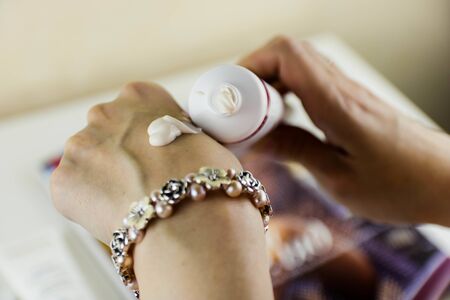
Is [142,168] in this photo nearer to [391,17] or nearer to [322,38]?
[322,38]

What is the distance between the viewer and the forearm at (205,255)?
41cm

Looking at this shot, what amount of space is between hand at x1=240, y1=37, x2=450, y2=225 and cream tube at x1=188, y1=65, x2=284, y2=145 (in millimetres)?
105

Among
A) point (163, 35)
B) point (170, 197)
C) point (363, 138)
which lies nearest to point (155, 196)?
point (170, 197)

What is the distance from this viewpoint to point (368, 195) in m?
0.66

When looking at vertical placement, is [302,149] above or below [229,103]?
below

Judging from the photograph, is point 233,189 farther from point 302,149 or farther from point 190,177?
point 302,149

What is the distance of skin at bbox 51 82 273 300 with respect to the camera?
0.41 metres

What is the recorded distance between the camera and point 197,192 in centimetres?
42

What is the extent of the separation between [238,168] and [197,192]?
6 centimetres

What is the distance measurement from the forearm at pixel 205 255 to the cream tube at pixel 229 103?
73 mm

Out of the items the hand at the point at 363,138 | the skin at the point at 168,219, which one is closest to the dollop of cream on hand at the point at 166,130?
the skin at the point at 168,219

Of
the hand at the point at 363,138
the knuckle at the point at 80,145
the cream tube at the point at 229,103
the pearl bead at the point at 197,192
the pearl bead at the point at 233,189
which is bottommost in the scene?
the hand at the point at 363,138

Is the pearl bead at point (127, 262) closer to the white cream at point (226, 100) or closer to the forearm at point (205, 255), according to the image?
the forearm at point (205, 255)

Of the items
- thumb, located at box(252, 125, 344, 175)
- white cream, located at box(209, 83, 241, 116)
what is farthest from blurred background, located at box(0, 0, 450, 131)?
white cream, located at box(209, 83, 241, 116)
